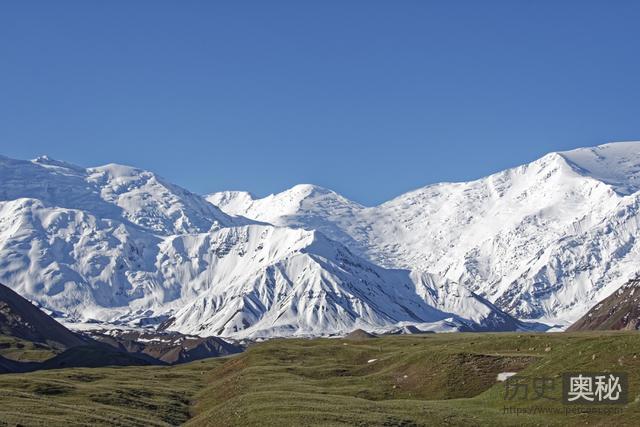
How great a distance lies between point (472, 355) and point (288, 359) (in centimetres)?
5254

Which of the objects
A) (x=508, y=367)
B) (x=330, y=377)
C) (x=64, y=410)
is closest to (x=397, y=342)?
(x=330, y=377)

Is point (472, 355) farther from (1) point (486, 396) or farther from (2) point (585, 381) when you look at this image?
(2) point (585, 381)

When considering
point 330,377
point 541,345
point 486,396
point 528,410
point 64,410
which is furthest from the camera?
point 330,377

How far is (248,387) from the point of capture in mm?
110438

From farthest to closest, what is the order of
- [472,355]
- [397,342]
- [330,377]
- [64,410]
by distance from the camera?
[397,342] → [330,377] → [472,355] → [64,410]

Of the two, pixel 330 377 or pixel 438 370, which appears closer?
pixel 438 370

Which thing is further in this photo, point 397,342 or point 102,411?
point 397,342

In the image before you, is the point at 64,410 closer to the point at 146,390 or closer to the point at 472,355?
the point at 146,390

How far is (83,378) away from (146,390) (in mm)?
21909

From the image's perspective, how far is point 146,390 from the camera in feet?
404

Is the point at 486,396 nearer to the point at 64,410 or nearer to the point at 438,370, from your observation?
the point at 438,370

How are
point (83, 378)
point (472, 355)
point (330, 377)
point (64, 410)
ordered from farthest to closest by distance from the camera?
point (83, 378), point (330, 377), point (472, 355), point (64, 410)

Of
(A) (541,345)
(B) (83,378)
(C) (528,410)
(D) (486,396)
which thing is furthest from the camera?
(B) (83,378)

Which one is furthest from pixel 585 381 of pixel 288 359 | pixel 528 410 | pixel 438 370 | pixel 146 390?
pixel 288 359
